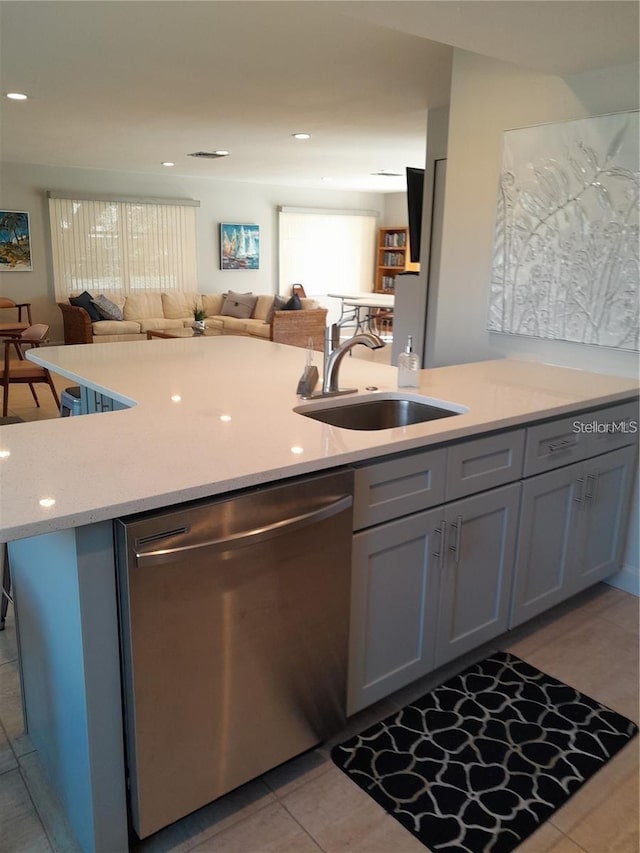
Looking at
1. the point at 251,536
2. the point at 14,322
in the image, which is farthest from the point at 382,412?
the point at 14,322

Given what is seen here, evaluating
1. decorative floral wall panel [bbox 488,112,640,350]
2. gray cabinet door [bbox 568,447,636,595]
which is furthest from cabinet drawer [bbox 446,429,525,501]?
decorative floral wall panel [bbox 488,112,640,350]

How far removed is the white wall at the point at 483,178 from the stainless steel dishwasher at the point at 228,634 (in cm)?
178

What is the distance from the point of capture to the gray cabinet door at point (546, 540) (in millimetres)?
2338

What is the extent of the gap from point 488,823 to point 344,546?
0.79 meters

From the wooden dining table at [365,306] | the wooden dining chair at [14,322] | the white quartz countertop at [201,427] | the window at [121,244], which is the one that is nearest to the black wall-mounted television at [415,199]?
the wooden dining table at [365,306]

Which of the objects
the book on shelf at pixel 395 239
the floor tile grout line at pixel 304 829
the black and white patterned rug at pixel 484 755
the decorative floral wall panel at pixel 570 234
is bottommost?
the floor tile grout line at pixel 304 829

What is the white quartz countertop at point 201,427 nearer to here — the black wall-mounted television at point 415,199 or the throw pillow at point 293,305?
the black wall-mounted television at point 415,199

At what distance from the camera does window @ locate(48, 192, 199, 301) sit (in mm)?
8919

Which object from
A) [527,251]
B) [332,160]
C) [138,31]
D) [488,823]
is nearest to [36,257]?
[332,160]

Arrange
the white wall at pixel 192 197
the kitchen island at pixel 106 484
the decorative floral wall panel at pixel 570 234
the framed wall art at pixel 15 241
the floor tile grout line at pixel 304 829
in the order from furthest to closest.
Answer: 1. the white wall at pixel 192 197
2. the framed wall art at pixel 15 241
3. the decorative floral wall panel at pixel 570 234
4. the floor tile grout line at pixel 304 829
5. the kitchen island at pixel 106 484

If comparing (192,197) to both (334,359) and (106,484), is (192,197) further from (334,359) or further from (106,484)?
(106,484)

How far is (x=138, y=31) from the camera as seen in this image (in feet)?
10.4

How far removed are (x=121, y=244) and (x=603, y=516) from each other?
8343 millimetres

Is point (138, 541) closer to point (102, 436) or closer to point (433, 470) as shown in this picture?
point (102, 436)
